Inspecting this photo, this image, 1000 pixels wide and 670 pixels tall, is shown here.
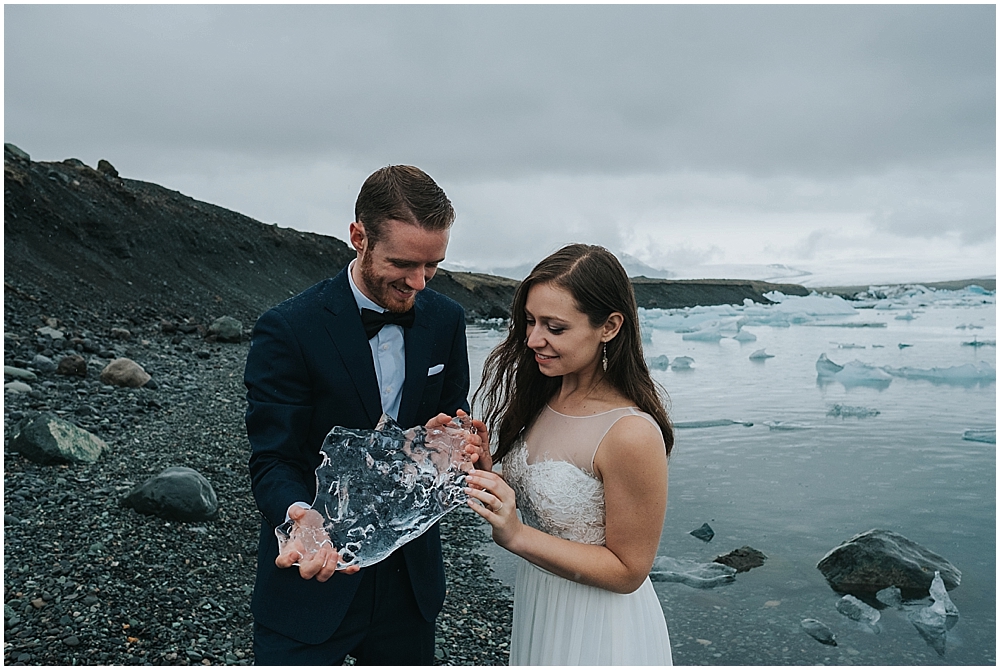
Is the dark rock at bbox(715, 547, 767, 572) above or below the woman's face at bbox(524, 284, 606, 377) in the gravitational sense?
below

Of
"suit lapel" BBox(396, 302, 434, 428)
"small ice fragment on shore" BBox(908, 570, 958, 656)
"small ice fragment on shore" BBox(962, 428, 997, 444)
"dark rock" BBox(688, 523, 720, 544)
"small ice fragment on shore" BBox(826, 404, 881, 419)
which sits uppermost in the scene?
"suit lapel" BBox(396, 302, 434, 428)

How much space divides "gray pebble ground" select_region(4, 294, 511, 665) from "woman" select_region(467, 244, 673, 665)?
2569 mm

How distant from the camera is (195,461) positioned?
8164 millimetres

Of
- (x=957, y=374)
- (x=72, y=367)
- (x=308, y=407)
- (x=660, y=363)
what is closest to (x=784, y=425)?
(x=957, y=374)

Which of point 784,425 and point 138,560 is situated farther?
point 784,425

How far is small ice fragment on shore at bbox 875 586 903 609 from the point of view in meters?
6.43

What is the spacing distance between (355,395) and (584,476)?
85 cm

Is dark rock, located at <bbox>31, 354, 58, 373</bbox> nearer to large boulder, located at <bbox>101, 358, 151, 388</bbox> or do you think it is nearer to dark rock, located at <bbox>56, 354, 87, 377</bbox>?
dark rock, located at <bbox>56, 354, 87, 377</bbox>

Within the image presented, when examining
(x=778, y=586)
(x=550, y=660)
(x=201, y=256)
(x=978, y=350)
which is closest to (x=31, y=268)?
(x=201, y=256)

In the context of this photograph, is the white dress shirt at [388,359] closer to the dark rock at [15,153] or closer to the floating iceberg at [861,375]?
the floating iceberg at [861,375]

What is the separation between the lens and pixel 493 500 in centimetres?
242

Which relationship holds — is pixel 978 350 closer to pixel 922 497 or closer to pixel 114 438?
pixel 922 497

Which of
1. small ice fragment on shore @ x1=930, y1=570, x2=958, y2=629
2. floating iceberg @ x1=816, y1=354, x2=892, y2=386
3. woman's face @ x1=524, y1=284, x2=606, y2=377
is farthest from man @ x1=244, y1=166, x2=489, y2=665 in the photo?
floating iceberg @ x1=816, y1=354, x2=892, y2=386

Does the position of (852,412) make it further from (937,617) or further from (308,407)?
(308,407)
